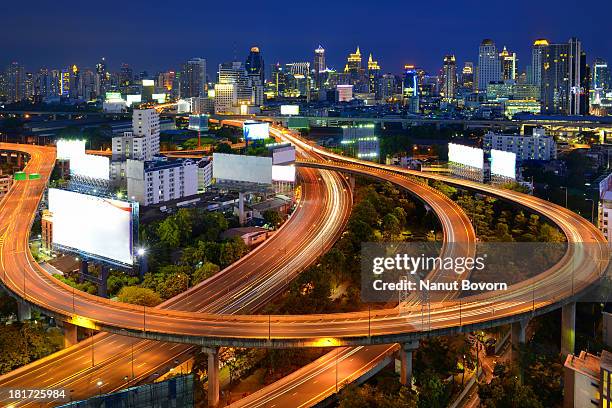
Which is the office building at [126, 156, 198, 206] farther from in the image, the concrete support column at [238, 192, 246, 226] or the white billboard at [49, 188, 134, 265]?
the white billboard at [49, 188, 134, 265]

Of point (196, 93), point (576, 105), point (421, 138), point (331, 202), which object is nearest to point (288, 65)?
point (196, 93)

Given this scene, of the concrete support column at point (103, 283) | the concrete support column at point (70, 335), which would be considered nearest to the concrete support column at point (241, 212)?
the concrete support column at point (103, 283)

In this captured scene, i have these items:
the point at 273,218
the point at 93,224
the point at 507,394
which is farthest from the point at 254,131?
the point at 507,394

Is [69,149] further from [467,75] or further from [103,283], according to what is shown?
[467,75]

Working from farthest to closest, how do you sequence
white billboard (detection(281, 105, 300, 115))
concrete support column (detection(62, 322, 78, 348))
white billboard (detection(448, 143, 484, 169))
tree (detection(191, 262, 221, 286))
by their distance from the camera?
white billboard (detection(281, 105, 300, 115)) < white billboard (detection(448, 143, 484, 169)) < tree (detection(191, 262, 221, 286)) < concrete support column (detection(62, 322, 78, 348))

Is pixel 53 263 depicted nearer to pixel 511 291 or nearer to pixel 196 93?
pixel 511 291

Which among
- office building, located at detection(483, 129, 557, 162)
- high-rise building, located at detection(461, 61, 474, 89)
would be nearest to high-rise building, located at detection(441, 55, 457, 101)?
high-rise building, located at detection(461, 61, 474, 89)

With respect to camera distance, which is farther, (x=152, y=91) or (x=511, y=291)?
(x=152, y=91)
